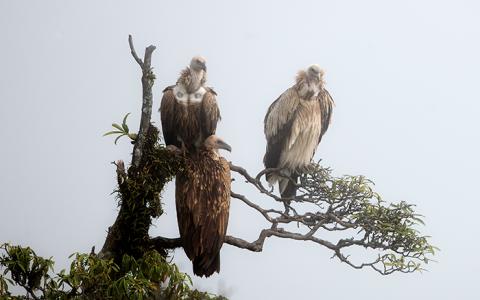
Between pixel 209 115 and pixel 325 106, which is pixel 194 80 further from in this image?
pixel 325 106

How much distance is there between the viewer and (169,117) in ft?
22.4

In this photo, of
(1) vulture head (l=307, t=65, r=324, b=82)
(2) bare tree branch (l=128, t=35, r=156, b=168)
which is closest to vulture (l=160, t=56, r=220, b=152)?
(2) bare tree branch (l=128, t=35, r=156, b=168)

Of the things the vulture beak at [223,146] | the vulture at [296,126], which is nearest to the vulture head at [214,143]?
the vulture beak at [223,146]

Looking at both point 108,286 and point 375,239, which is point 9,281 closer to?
point 108,286

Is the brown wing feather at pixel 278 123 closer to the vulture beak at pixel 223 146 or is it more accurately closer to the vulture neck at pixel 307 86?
the vulture neck at pixel 307 86

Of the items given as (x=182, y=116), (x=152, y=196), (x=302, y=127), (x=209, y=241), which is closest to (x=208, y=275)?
(x=209, y=241)

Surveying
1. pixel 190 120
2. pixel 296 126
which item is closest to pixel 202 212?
pixel 190 120

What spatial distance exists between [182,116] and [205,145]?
381 millimetres

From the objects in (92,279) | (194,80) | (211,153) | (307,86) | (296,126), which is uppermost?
(307,86)

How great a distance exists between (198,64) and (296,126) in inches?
76.9

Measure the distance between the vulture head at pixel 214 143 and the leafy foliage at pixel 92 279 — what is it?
3.32ft

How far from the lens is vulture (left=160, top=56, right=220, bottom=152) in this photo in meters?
6.78

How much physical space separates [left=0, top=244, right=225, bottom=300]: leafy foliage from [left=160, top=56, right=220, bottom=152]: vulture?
3.85ft

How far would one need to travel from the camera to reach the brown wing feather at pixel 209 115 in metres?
6.80
